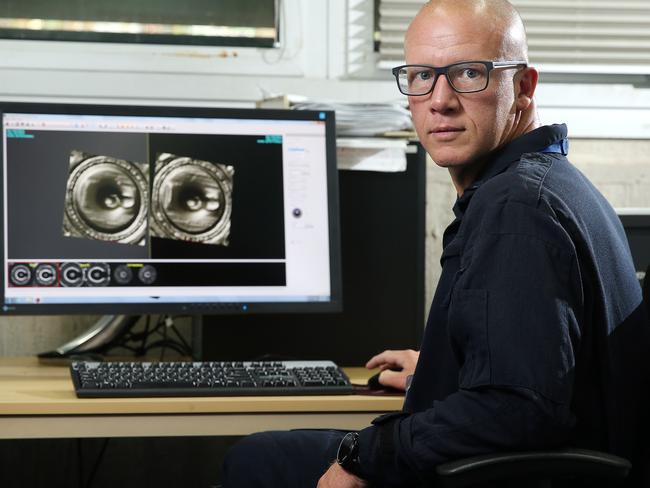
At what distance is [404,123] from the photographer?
7.06 feet

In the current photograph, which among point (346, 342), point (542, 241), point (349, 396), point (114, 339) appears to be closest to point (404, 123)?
point (346, 342)

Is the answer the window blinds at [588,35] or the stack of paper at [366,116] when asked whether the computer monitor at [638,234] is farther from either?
the window blinds at [588,35]

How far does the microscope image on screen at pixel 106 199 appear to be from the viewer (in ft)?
6.59

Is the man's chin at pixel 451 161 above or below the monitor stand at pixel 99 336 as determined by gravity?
above

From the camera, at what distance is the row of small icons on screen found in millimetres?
1984

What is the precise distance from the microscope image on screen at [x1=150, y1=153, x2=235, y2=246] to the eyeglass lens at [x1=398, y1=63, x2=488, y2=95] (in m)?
0.71

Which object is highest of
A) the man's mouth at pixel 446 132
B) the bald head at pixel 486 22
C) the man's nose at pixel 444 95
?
the bald head at pixel 486 22

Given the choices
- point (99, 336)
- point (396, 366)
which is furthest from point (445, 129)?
point (99, 336)

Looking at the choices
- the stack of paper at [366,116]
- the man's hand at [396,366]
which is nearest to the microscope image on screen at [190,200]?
the stack of paper at [366,116]

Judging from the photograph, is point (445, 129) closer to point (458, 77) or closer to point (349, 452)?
point (458, 77)

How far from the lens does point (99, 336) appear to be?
220 cm

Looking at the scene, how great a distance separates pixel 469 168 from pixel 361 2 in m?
1.24

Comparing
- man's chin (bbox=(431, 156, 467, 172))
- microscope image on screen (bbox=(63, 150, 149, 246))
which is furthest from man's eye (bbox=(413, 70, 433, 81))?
microscope image on screen (bbox=(63, 150, 149, 246))

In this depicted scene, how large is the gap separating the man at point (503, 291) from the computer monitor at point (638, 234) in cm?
61
